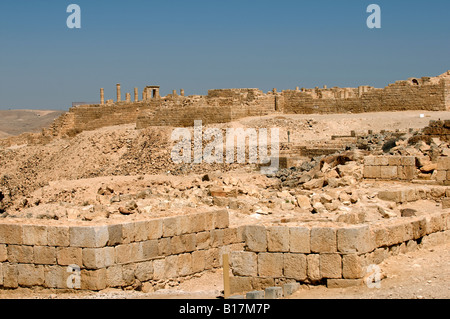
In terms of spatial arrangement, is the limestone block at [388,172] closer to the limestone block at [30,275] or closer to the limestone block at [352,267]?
the limestone block at [352,267]

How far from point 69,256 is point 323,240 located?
372 centimetres

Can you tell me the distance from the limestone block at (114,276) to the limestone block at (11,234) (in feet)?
4.63

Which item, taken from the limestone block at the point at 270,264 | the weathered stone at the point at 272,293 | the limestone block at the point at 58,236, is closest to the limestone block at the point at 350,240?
the limestone block at the point at 270,264

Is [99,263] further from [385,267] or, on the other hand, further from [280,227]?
[385,267]

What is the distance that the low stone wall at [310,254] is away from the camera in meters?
9.02

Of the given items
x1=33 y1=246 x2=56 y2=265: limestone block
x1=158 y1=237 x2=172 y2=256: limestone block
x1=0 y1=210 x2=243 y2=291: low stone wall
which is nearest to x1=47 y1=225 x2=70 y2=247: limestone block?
x1=0 y1=210 x2=243 y2=291: low stone wall

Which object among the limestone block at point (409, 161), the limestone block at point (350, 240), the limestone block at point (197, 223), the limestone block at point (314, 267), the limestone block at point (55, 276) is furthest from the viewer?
the limestone block at point (409, 161)

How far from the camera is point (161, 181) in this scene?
2262 cm

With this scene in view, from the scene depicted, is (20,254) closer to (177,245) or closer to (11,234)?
(11,234)

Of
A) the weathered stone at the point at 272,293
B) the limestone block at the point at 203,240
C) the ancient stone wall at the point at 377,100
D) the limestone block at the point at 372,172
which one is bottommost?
the weathered stone at the point at 272,293

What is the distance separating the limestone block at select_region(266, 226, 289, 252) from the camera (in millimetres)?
9289
